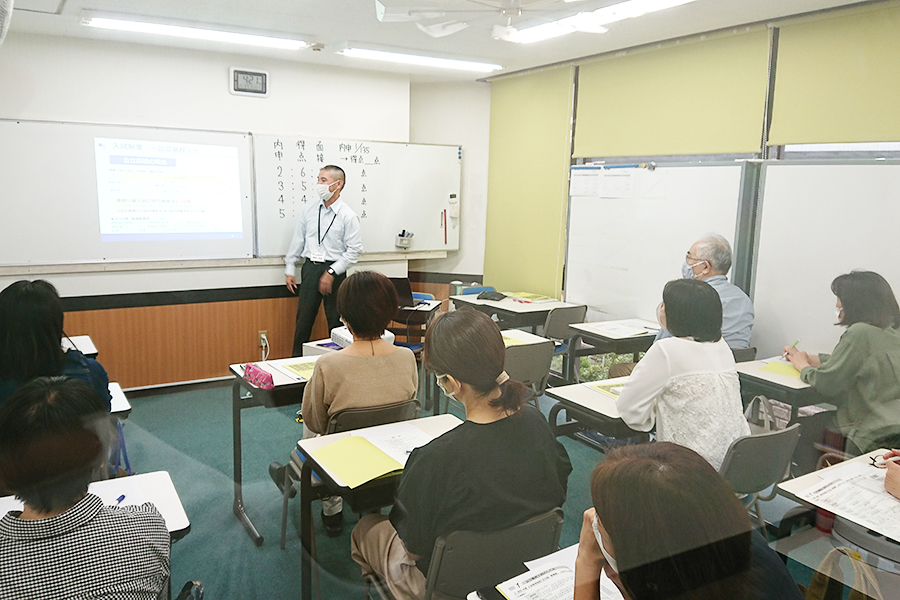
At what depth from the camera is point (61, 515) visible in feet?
2.72

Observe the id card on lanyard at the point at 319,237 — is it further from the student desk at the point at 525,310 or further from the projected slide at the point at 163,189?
the student desk at the point at 525,310

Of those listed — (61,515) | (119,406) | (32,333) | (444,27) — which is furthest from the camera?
(444,27)

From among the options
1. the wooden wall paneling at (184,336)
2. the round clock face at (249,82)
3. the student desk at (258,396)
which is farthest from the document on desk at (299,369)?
the round clock face at (249,82)

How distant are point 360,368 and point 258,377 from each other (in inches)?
19.7

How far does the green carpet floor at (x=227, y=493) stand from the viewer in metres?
1.69

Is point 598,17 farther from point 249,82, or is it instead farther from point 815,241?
point 249,82

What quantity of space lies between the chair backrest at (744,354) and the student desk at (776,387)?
0.04ft

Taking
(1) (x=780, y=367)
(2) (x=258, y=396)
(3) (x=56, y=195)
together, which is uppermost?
(3) (x=56, y=195)

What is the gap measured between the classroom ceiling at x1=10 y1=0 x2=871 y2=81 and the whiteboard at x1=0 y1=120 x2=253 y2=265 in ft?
1.66

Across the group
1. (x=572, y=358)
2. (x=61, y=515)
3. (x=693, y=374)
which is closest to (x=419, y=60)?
(x=572, y=358)

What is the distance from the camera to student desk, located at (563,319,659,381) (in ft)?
6.56

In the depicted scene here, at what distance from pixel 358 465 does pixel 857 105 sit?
1.74m

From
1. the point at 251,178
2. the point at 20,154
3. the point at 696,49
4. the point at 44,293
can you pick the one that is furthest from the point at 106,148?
the point at 696,49

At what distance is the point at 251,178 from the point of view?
366 centimetres
